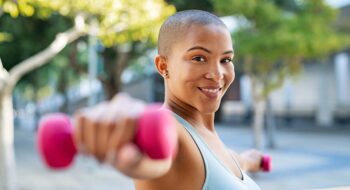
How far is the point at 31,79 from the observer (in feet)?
45.8

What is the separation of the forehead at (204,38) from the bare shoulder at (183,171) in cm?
21

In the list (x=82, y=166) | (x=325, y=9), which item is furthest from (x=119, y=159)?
(x=82, y=166)

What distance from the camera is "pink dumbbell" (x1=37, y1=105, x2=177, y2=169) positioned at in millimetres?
629

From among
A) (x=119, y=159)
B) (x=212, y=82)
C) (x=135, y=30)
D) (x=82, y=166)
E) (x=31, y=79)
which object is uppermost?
(x=31, y=79)

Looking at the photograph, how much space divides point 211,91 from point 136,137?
1.53ft

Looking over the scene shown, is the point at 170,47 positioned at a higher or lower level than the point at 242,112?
lower

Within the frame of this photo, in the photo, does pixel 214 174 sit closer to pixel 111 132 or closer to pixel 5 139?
pixel 111 132

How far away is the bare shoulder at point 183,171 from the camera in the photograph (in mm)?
956

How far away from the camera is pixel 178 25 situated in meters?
1.12

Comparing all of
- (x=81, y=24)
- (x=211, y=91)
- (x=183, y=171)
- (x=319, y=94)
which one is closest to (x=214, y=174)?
(x=183, y=171)

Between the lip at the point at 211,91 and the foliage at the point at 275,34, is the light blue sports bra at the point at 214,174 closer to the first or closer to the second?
the lip at the point at 211,91

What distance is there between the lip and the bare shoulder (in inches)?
5.0

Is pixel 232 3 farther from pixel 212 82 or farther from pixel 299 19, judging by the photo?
pixel 212 82

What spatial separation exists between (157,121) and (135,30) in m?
5.25
